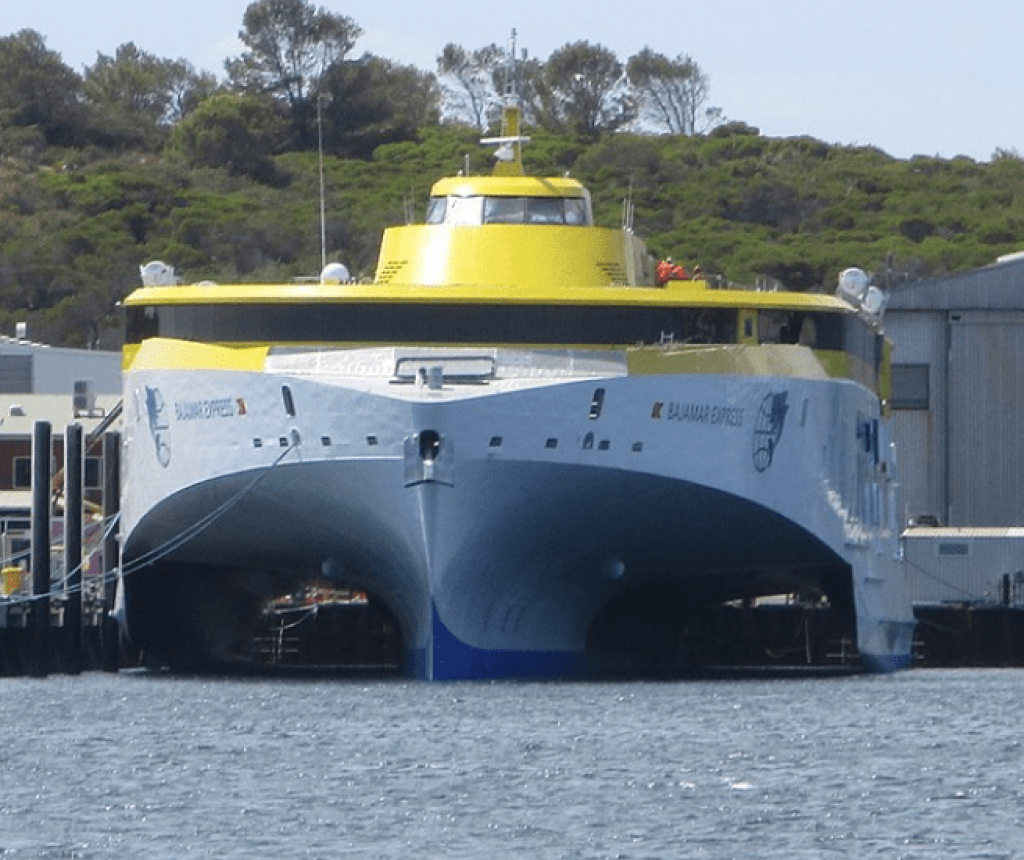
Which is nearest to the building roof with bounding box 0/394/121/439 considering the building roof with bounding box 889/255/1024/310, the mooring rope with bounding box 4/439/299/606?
the mooring rope with bounding box 4/439/299/606

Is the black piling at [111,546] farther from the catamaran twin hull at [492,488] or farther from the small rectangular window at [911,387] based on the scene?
the small rectangular window at [911,387]

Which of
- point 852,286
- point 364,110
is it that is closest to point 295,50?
point 364,110

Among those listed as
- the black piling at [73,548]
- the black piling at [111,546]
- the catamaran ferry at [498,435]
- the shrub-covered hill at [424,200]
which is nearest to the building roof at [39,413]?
the black piling at [111,546]

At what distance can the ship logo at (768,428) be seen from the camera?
141ft

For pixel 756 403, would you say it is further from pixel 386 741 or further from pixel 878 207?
pixel 878 207

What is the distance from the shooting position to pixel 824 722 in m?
39.3

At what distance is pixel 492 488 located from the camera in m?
41.2

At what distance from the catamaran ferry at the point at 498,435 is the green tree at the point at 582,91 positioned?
331 ft

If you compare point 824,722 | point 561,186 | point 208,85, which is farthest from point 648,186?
point 824,722

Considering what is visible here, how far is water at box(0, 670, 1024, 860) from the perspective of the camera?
2858 centimetres

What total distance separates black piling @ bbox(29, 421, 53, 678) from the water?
142 centimetres

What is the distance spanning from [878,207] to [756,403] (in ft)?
322

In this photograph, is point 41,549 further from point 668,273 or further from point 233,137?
point 233,137

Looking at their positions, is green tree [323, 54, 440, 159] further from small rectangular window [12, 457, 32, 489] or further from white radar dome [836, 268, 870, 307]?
white radar dome [836, 268, 870, 307]
